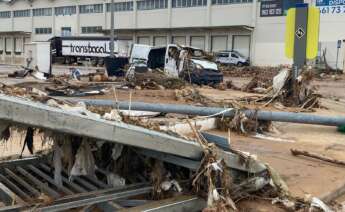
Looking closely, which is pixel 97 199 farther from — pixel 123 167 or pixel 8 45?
pixel 8 45

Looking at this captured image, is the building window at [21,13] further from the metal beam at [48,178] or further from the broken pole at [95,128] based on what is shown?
the broken pole at [95,128]

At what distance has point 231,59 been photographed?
54969 millimetres

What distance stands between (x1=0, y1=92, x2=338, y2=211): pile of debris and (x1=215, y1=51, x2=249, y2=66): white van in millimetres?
49231

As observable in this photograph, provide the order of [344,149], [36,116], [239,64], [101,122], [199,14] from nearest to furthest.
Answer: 1. [36,116]
2. [101,122]
3. [344,149]
4. [239,64]
5. [199,14]

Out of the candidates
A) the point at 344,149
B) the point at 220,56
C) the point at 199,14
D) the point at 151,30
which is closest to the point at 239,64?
the point at 220,56

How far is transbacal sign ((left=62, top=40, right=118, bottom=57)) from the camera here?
2087 inches

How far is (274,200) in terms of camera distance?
568cm

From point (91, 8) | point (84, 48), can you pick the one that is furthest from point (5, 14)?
point (84, 48)

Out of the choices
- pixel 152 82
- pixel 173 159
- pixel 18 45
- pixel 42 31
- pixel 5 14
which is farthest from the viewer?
pixel 5 14

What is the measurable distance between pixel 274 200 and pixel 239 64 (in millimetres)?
49257

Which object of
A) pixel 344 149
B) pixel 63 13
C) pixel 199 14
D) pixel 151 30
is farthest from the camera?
pixel 63 13

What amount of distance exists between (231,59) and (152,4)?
15.6 meters

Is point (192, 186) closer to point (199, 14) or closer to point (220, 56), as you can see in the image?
point (220, 56)

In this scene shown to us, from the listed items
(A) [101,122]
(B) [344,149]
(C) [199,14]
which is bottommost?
(B) [344,149]
